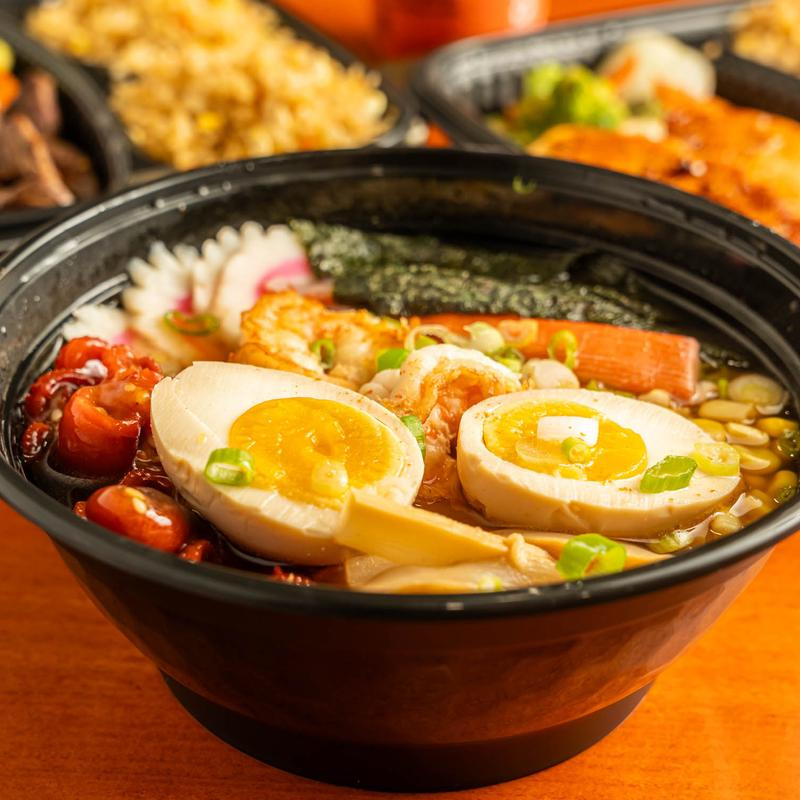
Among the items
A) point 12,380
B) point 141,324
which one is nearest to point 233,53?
point 141,324

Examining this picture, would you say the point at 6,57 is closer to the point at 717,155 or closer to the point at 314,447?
the point at 717,155

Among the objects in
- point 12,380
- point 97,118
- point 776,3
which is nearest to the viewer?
point 12,380

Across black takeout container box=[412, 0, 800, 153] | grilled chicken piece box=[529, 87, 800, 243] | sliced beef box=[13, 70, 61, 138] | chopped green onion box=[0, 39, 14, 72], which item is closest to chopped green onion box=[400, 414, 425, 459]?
grilled chicken piece box=[529, 87, 800, 243]

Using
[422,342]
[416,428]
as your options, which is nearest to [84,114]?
[422,342]

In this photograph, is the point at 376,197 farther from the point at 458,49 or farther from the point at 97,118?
the point at 458,49

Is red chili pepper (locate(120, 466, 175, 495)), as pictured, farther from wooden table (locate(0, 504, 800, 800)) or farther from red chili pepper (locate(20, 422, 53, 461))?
wooden table (locate(0, 504, 800, 800))

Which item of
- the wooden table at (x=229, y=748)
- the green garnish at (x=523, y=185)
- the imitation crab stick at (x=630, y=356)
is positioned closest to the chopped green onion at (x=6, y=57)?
the green garnish at (x=523, y=185)

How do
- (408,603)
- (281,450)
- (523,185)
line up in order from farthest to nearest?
1. (523,185)
2. (281,450)
3. (408,603)
